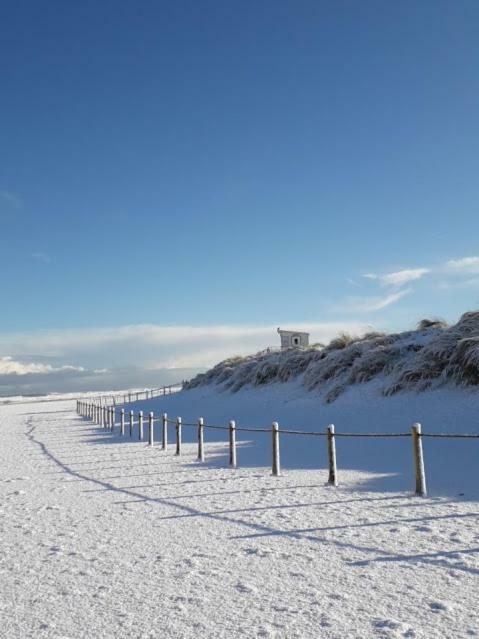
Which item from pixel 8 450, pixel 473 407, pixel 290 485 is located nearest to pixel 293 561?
pixel 290 485

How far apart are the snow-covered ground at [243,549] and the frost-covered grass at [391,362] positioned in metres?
4.39

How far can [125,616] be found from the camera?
5020 mm

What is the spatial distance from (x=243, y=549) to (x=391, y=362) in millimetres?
17350

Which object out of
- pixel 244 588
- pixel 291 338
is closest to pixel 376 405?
pixel 244 588

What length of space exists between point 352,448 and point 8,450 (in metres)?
12.4

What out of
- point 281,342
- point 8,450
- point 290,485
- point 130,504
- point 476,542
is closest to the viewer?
point 476,542

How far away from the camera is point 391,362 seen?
76.4ft

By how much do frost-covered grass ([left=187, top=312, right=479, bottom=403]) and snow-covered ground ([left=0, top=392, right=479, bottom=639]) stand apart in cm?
439

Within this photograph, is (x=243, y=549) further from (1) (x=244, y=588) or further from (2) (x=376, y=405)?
(2) (x=376, y=405)

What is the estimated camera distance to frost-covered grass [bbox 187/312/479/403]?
62.4ft

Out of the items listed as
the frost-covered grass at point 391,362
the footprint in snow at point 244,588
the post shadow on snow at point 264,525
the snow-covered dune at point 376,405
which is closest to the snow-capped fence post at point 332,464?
the snow-covered dune at point 376,405

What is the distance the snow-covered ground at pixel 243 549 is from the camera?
16.0 ft

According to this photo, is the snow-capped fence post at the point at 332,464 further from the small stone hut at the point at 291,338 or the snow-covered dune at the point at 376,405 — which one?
the small stone hut at the point at 291,338

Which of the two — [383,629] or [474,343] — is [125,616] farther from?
[474,343]
